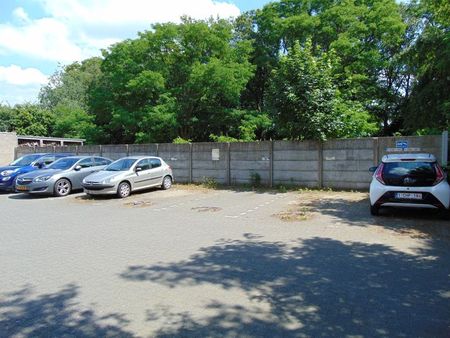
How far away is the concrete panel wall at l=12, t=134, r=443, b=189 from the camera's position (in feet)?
46.4

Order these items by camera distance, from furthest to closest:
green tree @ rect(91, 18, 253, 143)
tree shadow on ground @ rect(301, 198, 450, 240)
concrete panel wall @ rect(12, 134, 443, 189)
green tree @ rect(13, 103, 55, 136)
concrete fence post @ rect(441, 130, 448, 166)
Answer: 1. green tree @ rect(13, 103, 55, 136)
2. green tree @ rect(91, 18, 253, 143)
3. concrete panel wall @ rect(12, 134, 443, 189)
4. concrete fence post @ rect(441, 130, 448, 166)
5. tree shadow on ground @ rect(301, 198, 450, 240)

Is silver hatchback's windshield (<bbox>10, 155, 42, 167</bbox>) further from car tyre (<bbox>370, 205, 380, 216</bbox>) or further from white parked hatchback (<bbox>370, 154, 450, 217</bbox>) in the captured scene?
white parked hatchback (<bbox>370, 154, 450, 217</bbox>)

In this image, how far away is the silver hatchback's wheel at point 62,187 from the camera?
48.8 feet

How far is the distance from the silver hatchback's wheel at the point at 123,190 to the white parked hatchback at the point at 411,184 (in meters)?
8.86

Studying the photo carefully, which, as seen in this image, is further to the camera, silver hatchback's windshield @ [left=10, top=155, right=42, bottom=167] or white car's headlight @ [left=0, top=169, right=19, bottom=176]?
silver hatchback's windshield @ [left=10, top=155, right=42, bottom=167]

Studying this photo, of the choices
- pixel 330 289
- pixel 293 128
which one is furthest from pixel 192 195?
pixel 330 289

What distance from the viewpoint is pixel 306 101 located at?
606 inches

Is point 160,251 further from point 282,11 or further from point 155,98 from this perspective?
point 282,11

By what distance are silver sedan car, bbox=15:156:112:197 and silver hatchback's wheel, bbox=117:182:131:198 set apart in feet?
8.48

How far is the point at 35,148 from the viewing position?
26734 millimetres

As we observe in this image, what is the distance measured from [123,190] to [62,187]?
2.70m

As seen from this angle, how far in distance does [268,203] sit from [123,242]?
6.01 m

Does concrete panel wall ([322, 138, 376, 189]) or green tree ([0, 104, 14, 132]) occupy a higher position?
green tree ([0, 104, 14, 132])

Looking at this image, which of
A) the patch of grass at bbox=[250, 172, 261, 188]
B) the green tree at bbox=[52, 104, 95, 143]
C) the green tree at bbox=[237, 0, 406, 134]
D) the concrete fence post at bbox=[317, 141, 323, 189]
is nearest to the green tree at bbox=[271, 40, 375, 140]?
the concrete fence post at bbox=[317, 141, 323, 189]
